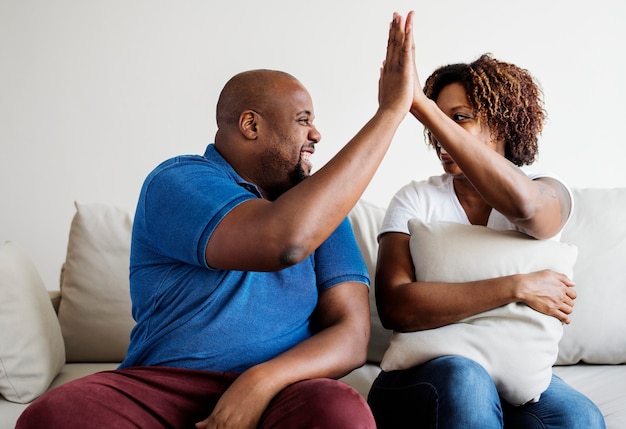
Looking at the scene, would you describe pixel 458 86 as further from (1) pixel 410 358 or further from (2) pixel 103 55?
(2) pixel 103 55

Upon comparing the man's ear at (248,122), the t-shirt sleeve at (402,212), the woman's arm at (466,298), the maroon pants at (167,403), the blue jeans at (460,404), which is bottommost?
the blue jeans at (460,404)

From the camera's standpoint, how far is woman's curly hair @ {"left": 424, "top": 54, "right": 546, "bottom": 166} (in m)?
1.71

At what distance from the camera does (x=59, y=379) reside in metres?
1.88

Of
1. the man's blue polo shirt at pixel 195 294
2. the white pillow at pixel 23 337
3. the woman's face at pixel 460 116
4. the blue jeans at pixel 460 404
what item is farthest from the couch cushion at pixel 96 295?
the woman's face at pixel 460 116

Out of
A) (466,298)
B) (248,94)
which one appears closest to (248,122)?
(248,94)

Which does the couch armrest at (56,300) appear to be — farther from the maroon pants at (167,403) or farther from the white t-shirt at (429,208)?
the white t-shirt at (429,208)

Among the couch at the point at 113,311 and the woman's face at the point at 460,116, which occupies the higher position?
the woman's face at the point at 460,116

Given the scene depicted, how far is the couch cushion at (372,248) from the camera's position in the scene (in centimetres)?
198

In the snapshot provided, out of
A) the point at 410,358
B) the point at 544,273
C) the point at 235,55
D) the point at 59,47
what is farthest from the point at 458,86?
the point at 59,47

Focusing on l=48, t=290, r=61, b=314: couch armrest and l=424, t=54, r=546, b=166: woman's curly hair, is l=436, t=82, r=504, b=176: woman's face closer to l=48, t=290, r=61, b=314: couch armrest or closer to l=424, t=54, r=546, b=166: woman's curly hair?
l=424, t=54, r=546, b=166: woman's curly hair

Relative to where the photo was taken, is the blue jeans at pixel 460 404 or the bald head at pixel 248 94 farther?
the bald head at pixel 248 94

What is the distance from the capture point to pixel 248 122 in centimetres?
154

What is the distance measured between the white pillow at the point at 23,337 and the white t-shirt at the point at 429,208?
2.95ft

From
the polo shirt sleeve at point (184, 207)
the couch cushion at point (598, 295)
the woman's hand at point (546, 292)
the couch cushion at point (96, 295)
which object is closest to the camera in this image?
the polo shirt sleeve at point (184, 207)
